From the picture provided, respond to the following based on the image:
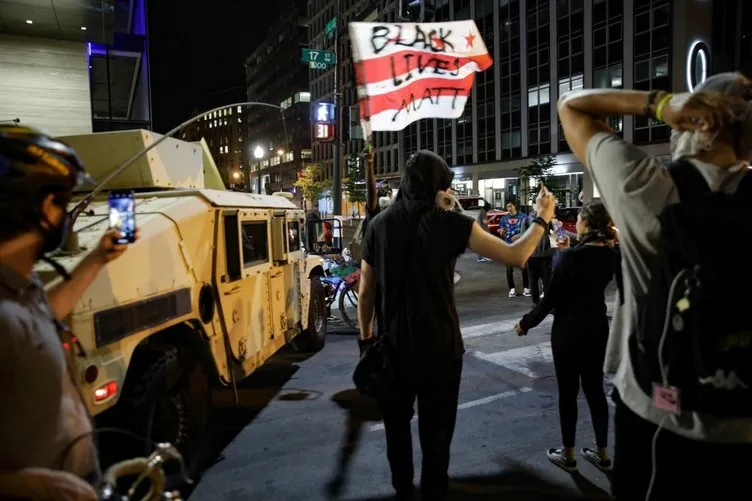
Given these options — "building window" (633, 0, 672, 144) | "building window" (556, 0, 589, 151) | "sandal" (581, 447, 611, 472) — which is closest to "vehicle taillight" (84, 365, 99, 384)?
"sandal" (581, 447, 611, 472)

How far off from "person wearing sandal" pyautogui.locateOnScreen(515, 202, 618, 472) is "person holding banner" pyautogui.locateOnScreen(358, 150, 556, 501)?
102 centimetres

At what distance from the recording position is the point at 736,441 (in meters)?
1.62

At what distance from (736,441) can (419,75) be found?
15.9ft

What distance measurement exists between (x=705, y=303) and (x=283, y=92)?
106055 millimetres

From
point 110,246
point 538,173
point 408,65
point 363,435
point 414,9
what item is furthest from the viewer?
point 538,173

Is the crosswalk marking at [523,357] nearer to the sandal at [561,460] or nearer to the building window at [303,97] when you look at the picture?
the sandal at [561,460]

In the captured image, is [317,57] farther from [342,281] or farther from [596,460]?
[596,460]

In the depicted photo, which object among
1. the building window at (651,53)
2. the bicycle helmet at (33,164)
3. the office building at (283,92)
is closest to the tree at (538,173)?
the building window at (651,53)

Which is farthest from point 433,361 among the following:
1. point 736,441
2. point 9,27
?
point 9,27

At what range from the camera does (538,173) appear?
39156 mm

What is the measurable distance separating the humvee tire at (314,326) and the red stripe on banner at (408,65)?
3241 mm

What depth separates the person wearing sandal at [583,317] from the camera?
13.5 ft

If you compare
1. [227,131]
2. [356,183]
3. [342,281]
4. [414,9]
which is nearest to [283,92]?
[356,183]

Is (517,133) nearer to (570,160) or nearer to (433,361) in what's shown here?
(570,160)
